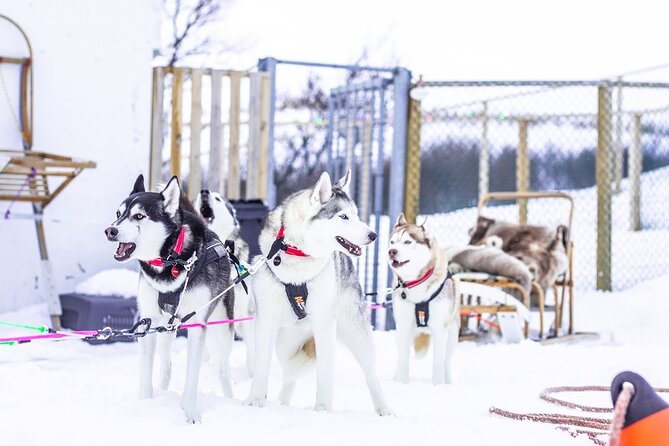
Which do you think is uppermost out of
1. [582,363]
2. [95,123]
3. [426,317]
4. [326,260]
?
[95,123]

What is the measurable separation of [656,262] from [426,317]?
18.4 ft

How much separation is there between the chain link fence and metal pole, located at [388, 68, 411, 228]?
6.61ft

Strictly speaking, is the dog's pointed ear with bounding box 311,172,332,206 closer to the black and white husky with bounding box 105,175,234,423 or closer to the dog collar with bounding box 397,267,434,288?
the black and white husky with bounding box 105,175,234,423

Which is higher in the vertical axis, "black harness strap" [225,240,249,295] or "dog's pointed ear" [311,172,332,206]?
"dog's pointed ear" [311,172,332,206]

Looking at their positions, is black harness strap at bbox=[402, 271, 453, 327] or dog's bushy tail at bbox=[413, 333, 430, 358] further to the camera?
dog's bushy tail at bbox=[413, 333, 430, 358]

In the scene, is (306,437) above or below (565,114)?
below

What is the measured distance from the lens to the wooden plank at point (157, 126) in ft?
22.0

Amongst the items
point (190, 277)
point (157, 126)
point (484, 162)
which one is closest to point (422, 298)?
point (190, 277)

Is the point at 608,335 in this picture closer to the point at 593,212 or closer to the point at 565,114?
the point at 565,114

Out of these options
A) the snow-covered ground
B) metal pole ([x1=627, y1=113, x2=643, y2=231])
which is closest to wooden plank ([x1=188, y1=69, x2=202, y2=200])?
the snow-covered ground

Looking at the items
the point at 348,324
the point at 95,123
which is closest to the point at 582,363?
the point at 348,324

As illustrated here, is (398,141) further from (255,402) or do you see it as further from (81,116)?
(255,402)

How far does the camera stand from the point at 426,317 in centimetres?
454

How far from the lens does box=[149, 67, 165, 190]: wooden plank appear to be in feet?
22.0
